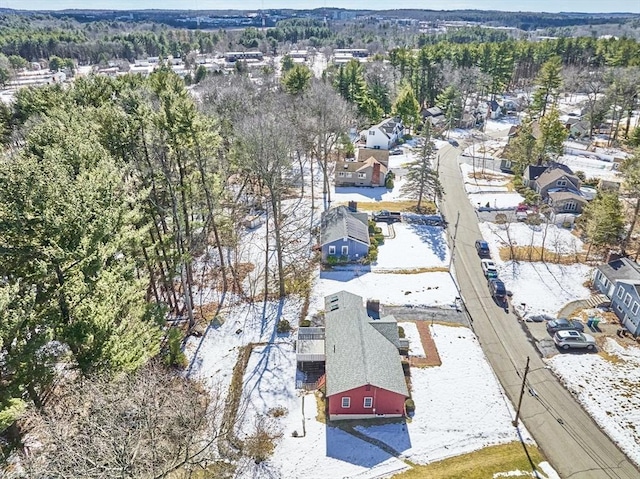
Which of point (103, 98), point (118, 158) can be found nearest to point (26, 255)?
point (118, 158)

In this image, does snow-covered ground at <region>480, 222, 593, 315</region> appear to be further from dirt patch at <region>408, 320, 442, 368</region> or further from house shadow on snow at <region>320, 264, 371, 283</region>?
house shadow on snow at <region>320, 264, 371, 283</region>

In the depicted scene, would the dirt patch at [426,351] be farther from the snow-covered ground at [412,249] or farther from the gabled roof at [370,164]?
the gabled roof at [370,164]

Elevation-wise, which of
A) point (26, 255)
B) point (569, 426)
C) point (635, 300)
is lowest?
point (569, 426)

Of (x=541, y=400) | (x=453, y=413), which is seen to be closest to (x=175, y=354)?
(x=453, y=413)

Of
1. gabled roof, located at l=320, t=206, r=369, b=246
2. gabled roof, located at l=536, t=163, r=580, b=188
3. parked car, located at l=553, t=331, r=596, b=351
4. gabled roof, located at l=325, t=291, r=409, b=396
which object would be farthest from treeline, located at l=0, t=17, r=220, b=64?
parked car, located at l=553, t=331, r=596, b=351

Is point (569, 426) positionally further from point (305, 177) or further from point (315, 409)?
point (305, 177)
